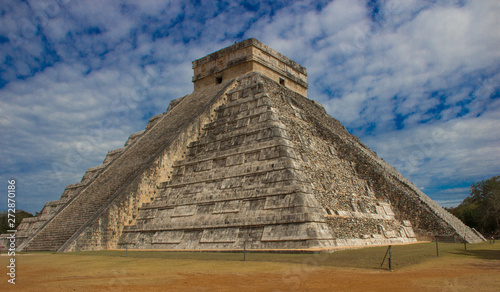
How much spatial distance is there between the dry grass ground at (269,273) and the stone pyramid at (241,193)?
172 centimetres

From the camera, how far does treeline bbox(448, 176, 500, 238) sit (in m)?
24.0

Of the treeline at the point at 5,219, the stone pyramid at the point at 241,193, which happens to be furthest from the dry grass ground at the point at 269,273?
the treeline at the point at 5,219

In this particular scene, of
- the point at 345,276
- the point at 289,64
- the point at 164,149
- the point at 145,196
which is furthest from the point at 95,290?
the point at 289,64

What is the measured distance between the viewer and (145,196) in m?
14.3

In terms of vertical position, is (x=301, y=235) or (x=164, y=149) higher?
A: (x=164, y=149)

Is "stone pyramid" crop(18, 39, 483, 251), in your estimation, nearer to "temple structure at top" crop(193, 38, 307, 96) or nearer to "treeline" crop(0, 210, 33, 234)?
"temple structure at top" crop(193, 38, 307, 96)

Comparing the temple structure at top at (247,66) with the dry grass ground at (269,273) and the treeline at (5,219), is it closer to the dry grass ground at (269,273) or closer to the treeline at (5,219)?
the dry grass ground at (269,273)

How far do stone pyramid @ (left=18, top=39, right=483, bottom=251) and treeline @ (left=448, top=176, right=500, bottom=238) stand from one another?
1077 cm

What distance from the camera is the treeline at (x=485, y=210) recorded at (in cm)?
2403

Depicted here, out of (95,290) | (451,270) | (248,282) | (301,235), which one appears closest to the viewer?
(95,290)

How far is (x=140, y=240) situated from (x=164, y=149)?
3.71 m

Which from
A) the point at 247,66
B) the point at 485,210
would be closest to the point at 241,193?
the point at 247,66

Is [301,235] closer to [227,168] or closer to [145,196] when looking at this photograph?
[227,168]

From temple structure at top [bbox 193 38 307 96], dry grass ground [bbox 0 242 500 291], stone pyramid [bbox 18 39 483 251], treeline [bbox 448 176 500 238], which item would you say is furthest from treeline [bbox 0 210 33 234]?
treeline [bbox 448 176 500 238]
